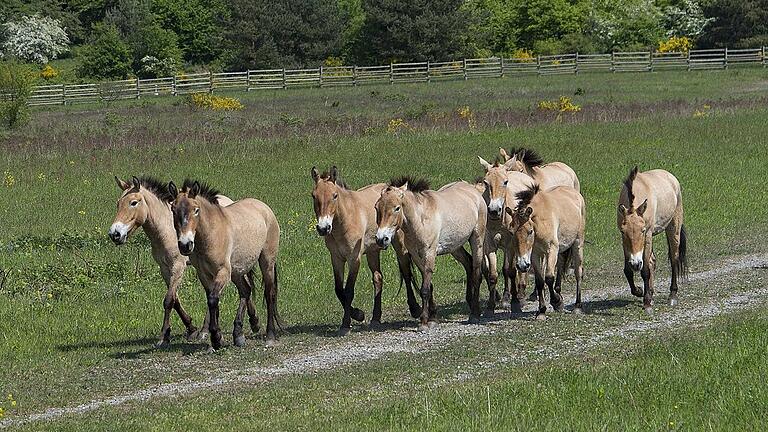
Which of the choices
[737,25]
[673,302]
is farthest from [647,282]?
[737,25]

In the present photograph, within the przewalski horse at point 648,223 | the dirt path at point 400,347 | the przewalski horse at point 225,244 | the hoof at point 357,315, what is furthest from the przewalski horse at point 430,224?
the przewalski horse at point 648,223

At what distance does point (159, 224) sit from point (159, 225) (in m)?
0.01

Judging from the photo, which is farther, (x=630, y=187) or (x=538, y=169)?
(x=538, y=169)

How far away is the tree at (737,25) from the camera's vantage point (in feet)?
269

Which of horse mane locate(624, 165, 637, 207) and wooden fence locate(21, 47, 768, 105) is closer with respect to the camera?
horse mane locate(624, 165, 637, 207)

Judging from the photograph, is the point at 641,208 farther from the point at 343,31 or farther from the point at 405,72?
the point at 343,31

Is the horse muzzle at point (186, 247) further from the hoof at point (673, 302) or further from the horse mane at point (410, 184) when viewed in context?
the hoof at point (673, 302)

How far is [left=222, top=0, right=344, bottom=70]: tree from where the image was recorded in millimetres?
82938

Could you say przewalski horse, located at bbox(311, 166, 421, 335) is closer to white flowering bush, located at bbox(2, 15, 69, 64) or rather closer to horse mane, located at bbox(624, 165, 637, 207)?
horse mane, located at bbox(624, 165, 637, 207)

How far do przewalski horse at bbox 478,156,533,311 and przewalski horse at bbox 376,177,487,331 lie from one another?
248 mm

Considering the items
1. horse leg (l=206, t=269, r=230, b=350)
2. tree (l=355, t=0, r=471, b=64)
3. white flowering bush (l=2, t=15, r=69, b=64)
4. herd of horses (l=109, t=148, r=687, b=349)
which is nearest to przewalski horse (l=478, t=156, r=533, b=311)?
herd of horses (l=109, t=148, r=687, b=349)

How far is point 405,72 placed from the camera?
78062 millimetres

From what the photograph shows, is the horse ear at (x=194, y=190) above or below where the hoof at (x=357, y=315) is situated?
above

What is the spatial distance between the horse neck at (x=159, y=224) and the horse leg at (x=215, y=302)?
93 cm
